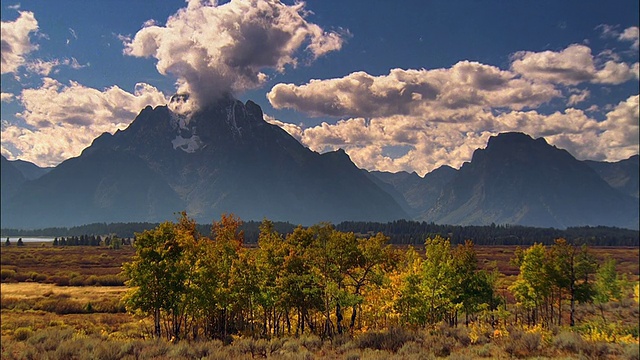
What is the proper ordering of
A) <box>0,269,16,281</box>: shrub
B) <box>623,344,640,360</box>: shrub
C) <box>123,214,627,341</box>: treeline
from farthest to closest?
<box>0,269,16,281</box>: shrub
<box>123,214,627,341</box>: treeline
<box>623,344,640,360</box>: shrub

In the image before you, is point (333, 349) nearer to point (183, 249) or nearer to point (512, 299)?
point (183, 249)

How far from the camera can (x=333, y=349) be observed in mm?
30062

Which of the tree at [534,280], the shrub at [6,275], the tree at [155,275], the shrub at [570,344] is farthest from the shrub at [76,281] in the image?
the shrub at [570,344]

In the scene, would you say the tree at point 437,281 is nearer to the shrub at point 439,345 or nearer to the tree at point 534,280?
the shrub at point 439,345

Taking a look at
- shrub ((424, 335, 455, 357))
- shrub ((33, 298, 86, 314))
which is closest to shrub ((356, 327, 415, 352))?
shrub ((424, 335, 455, 357))

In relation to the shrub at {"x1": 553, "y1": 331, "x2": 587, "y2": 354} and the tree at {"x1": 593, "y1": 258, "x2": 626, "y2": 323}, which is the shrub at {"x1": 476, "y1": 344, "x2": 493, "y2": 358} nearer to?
the shrub at {"x1": 553, "y1": 331, "x2": 587, "y2": 354}

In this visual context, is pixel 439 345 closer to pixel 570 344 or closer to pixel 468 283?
pixel 570 344

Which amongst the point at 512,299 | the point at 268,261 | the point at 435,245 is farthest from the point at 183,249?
the point at 512,299

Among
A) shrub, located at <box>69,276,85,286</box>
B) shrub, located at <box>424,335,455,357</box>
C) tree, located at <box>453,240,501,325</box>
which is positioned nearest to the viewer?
shrub, located at <box>424,335,455,357</box>

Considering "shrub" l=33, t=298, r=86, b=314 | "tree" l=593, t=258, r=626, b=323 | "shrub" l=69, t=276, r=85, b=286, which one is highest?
"tree" l=593, t=258, r=626, b=323

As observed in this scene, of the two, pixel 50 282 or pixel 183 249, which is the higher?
→ pixel 183 249

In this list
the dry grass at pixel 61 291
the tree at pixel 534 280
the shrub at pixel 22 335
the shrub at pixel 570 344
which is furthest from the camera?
the dry grass at pixel 61 291

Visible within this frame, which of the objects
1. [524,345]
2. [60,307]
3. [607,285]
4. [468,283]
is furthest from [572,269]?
[60,307]

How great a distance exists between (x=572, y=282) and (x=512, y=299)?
131 feet
